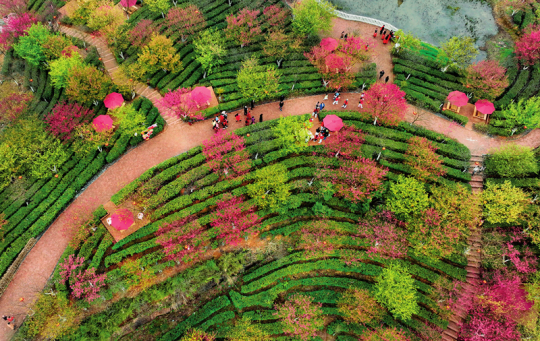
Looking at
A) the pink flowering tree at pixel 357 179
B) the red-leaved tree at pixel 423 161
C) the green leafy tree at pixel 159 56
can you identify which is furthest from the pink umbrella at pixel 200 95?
the red-leaved tree at pixel 423 161

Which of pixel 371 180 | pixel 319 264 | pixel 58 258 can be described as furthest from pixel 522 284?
pixel 58 258

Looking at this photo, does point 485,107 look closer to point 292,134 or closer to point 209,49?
point 292,134

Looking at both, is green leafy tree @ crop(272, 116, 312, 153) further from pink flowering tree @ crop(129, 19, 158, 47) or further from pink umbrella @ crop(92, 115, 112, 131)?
pink flowering tree @ crop(129, 19, 158, 47)

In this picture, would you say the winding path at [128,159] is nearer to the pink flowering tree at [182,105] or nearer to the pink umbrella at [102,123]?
the pink flowering tree at [182,105]

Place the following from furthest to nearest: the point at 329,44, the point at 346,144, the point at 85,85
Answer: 1. the point at 329,44
2. the point at 85,85
3. the point at 346,144

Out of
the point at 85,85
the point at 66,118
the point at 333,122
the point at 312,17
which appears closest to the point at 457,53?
the point at 312,17

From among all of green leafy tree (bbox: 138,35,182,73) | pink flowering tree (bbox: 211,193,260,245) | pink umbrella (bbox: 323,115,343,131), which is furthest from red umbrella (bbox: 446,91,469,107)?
green leafy tree (bbox: 138,35,182,73)

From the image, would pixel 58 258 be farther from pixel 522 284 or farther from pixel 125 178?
pixel 522 284
